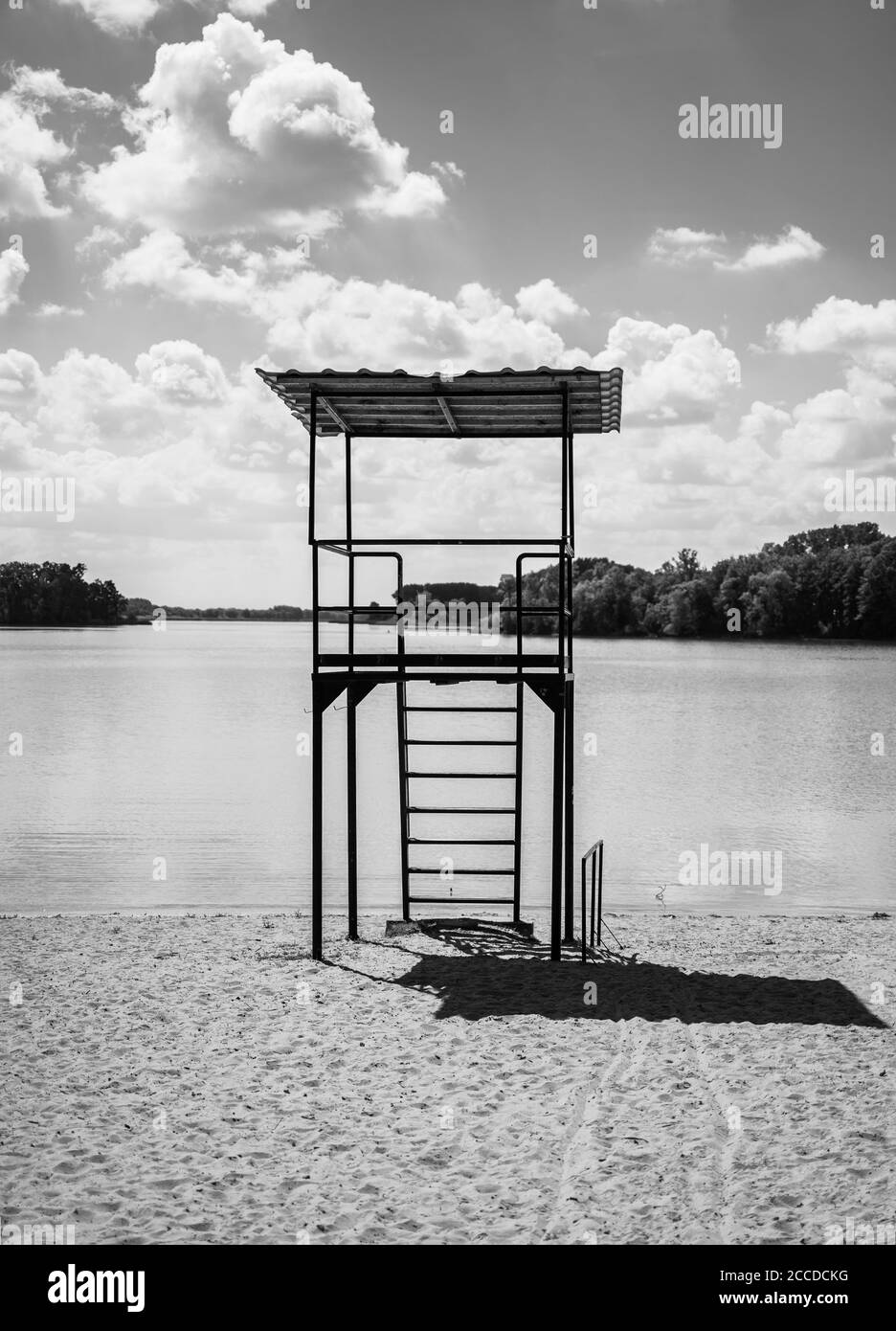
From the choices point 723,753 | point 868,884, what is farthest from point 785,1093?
point 723,753

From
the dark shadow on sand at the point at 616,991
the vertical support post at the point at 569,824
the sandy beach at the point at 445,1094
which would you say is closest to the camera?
the sandy beach at the point at 445,1094

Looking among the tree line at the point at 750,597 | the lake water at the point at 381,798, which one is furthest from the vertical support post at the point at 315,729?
the tree line at the point at 750,597

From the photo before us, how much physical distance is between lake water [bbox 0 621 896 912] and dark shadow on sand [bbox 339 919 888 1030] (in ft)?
12.4

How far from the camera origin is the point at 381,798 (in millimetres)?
22984

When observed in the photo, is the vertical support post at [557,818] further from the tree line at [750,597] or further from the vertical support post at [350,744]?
the tree line at [750,597]

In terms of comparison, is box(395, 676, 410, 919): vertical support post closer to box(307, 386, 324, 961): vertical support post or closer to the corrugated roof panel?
box(307, 386, 324, 961): vertical support post

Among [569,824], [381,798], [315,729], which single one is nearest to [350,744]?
[315,729]

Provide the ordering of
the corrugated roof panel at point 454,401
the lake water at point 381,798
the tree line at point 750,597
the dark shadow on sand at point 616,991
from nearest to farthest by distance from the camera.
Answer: the dark shadow on sand at point 616,991 → the corrugated roof panel at point 454,401 → the lake water at point 381,798 → the tree line at point 750,597

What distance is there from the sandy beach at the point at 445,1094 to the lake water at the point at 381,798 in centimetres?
431

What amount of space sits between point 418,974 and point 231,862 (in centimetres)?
767

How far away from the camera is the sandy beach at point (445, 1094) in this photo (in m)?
4.96

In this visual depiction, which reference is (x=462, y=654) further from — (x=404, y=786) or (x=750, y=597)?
(x=750, y=597)
